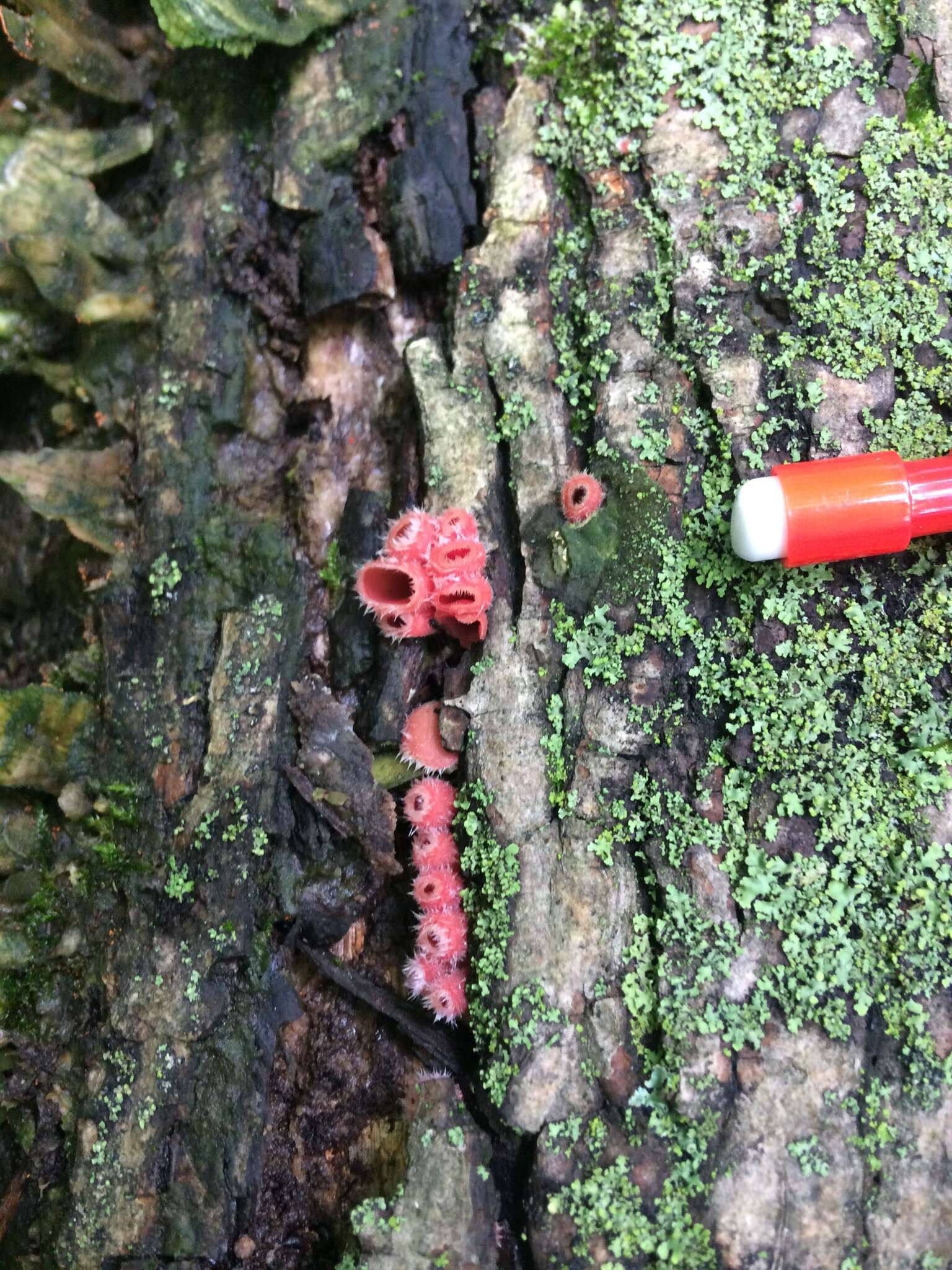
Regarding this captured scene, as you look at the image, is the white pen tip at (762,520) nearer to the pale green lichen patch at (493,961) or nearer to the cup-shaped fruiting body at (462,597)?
the cup-shaped fruiting body at (462,597)

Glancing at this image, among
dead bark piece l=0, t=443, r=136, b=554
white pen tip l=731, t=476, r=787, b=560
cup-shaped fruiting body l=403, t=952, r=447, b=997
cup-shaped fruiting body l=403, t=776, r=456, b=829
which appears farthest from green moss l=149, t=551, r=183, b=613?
white pen tip l=731, t=476, r=787, b=560

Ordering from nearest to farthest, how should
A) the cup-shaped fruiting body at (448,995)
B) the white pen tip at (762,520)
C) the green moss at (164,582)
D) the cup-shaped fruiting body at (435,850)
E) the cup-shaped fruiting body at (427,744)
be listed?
the white pen tip at (762,520) → the cup-shaped fruiting body at (448,995) → the cup-shaped fruiting body at (435,850) → the cup-shaped fruiting body at (427,744) → the green moss at (164,582)

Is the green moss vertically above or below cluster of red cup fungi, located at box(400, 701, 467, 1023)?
above

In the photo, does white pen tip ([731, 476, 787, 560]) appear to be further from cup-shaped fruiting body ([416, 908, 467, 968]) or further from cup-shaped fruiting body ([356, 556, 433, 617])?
cup-shaped fruiting body ([416, 908, 467, 968])

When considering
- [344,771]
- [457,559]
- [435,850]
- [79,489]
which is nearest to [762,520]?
[457,559]

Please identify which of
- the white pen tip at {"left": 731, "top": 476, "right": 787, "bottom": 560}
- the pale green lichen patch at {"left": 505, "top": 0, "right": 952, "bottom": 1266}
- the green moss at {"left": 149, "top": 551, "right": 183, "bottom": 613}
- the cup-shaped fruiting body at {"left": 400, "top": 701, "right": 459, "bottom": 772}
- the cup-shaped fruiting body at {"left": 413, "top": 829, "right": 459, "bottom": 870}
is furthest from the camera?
the green moss at {"left": 149, "top": 551, "right": 183, "bottom": 613}

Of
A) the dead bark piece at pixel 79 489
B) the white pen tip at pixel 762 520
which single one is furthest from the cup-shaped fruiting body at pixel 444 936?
the dead bark piece at pixel 79 489

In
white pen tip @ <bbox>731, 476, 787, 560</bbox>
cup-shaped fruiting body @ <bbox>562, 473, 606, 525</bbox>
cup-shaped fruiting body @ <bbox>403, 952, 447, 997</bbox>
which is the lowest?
cup-shaped fruiting body @ <bbox>403, 952, 447, 997</bbox>

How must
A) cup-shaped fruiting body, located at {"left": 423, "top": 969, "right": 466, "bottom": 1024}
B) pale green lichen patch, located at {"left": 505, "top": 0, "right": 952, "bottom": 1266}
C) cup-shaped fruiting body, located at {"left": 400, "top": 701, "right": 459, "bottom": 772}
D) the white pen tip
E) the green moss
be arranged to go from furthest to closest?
the green moss, cup-shaped fruiting body, located at {"left": 400, "top": 701, "right": 459, "bottom": 772}, cup-shaped fruiting body, located at {"left": 423, "top": 969, "right": 466, "bottom": 1024}, the white pen tip, pale green lichen patch, located at {"left": 505, "top": 0, "right": 952, "bottom": 1266}
